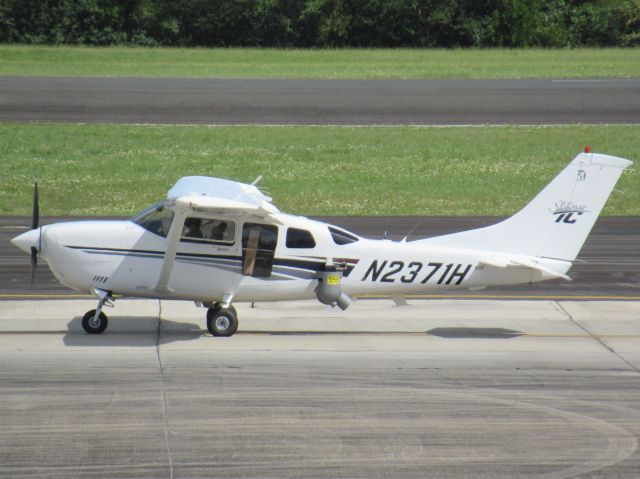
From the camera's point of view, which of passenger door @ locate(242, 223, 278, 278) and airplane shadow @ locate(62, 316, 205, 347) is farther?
passenger door @ locate(242, 223, 278, 278)

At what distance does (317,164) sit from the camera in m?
31.8

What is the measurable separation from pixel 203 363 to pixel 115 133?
22250 mm

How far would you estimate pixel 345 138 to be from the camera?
114 ft

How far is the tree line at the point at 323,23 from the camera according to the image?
61.5 m

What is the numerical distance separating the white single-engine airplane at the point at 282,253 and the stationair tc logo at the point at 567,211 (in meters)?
0.01

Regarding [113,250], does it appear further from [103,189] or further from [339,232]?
[103,189]

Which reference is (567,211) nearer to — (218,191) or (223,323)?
(218,191)

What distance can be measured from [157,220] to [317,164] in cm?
1691

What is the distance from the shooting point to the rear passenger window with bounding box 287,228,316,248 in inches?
602

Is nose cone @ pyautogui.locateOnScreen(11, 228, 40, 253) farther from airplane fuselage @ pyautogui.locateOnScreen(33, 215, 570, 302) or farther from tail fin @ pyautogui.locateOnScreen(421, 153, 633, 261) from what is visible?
tail fin @ pyautogui.locateOnScreen(421, 153, 633, 261)

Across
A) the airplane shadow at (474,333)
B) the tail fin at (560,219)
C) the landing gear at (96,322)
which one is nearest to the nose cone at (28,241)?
the landing gear at (96,322)

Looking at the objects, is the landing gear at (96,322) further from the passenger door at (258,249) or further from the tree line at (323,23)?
the tree line at (323,23)

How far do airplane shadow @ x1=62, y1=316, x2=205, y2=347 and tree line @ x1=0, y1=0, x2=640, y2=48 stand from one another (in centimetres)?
4786

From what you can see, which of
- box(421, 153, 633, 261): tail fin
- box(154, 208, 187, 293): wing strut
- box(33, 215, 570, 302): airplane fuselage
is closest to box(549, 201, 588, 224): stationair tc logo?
box(421, 153, 633, 261): tail fin
